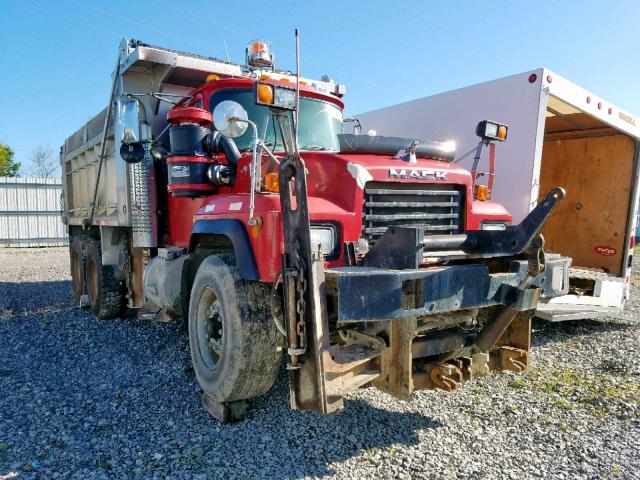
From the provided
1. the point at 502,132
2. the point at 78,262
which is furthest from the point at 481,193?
the point at 78,262

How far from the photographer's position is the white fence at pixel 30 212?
19786 millimetres

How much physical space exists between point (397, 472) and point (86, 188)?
6.80 metres

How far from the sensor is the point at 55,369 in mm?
4582

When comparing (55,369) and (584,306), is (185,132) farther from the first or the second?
(584,306)

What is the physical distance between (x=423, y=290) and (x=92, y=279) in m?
5.91

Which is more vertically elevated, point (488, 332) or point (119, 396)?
point (488, 332)

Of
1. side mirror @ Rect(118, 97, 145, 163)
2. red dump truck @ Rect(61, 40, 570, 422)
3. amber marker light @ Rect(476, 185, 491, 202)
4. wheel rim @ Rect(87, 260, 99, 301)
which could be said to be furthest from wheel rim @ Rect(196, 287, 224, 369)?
wheel rim @ Rect(87, 260, 99, 301)

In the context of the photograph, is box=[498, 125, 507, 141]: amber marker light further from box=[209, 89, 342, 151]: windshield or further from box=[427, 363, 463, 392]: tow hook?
box=[427, 363, 463, 392]: tow hook

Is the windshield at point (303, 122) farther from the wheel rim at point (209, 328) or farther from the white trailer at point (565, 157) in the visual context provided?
the white trailer at point (565, 157)

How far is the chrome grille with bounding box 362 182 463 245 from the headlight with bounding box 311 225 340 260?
340mm

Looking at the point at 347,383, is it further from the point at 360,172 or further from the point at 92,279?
the point at 92,279

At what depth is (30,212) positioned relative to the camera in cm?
2022

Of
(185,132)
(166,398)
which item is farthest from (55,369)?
(185,132)

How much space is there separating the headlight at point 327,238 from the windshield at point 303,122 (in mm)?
1270
